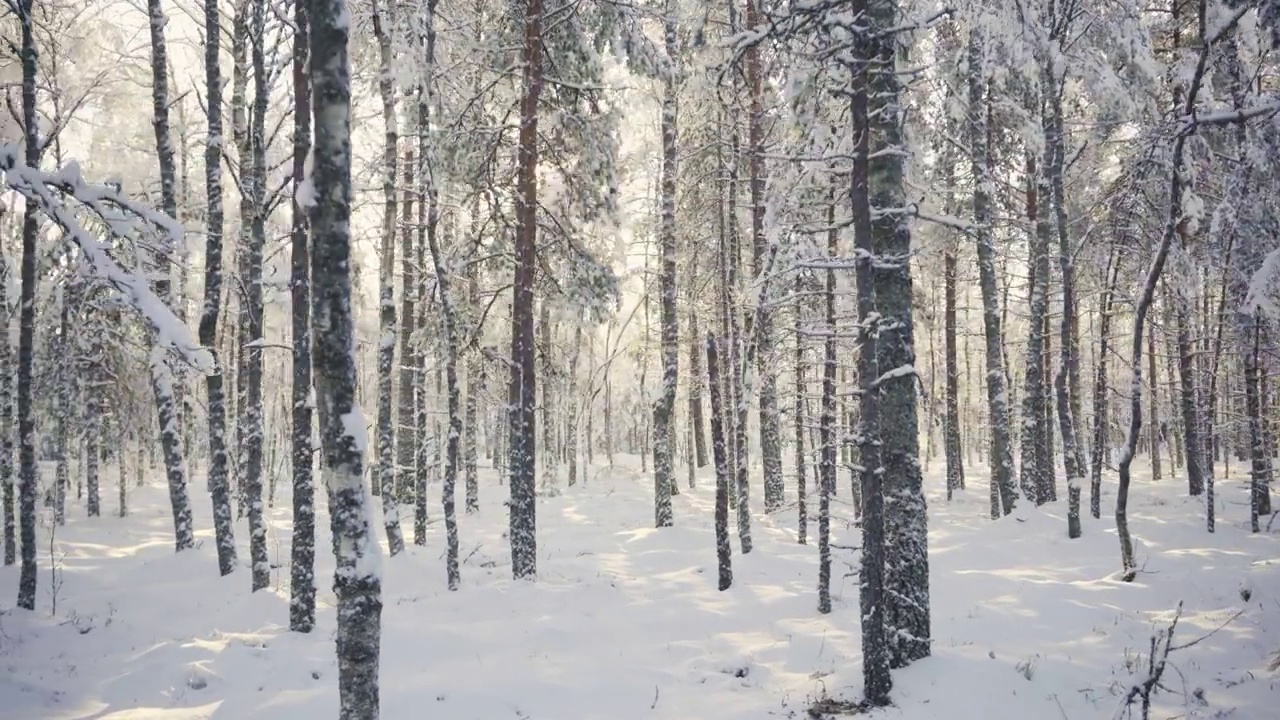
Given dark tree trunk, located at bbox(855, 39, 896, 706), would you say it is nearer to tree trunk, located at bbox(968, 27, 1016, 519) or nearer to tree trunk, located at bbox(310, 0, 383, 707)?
tree trunk, located at bbox(310, 0, 383, 707)

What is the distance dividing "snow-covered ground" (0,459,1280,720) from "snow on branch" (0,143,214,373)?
13.3ft

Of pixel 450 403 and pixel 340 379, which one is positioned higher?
pixel 340 379

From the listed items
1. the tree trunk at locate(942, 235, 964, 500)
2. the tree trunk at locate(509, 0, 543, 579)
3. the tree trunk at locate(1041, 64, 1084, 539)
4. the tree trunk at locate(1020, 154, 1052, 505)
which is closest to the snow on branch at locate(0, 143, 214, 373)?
the tree trunk at locate(509, 0, 543, 579)

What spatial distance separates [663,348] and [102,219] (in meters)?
11.8

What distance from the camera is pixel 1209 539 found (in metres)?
→ 14.2

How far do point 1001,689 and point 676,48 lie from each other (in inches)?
605

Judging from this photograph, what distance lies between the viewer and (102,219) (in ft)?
22.1

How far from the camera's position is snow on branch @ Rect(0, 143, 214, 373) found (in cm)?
643

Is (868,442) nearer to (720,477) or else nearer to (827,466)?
(827,466)

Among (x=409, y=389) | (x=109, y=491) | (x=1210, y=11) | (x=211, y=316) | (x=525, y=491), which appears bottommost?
(x=109, y=491)

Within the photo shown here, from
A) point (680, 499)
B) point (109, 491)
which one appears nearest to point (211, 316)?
point (680, 499)

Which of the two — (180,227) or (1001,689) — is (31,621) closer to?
(180,227)

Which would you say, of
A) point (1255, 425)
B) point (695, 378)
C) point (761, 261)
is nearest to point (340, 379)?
point (761, 261)

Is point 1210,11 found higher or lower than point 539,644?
higher
